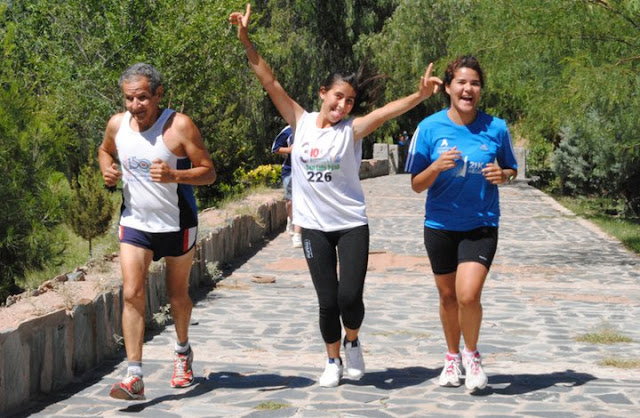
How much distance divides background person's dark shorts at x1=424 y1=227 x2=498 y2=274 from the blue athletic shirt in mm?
51

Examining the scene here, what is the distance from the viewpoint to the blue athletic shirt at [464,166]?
653 cm

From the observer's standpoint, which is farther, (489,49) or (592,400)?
(489,49)

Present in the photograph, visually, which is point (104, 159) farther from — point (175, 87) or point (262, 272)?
point (175, 87)

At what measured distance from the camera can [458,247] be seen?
667 cm

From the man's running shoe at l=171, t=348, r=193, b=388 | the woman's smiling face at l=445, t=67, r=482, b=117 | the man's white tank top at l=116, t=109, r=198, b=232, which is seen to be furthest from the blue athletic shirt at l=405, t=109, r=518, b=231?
the man's running shoe at l=171, t=348, r=193, b=388

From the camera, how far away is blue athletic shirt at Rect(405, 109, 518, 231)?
6.53m

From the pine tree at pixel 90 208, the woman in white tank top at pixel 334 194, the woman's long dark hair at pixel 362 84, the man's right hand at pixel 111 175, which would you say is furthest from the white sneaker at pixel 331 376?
the pine tree at pixel 90 208

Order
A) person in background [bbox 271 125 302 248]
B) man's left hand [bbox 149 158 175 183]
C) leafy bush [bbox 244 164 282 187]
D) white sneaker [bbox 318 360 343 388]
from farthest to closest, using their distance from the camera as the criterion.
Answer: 1. leafy bush [bbox 244 164 282 187]
2. person in background [bbox 271 125 302 248]
3. white sneaker [bbox 318 360 343 388]
4. man's left hand [bbox 149 158 175 183]

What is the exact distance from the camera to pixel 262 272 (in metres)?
13.2

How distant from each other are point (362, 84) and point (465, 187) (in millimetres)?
960

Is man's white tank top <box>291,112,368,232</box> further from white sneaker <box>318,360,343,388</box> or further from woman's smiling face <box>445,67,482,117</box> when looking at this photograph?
white sneaker <box>318,360,343,388</box>

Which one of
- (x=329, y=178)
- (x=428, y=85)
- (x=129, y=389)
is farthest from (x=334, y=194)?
(x=129, y=389)

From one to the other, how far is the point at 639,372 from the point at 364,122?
8.61ft

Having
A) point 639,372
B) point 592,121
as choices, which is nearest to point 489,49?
point 592,121
